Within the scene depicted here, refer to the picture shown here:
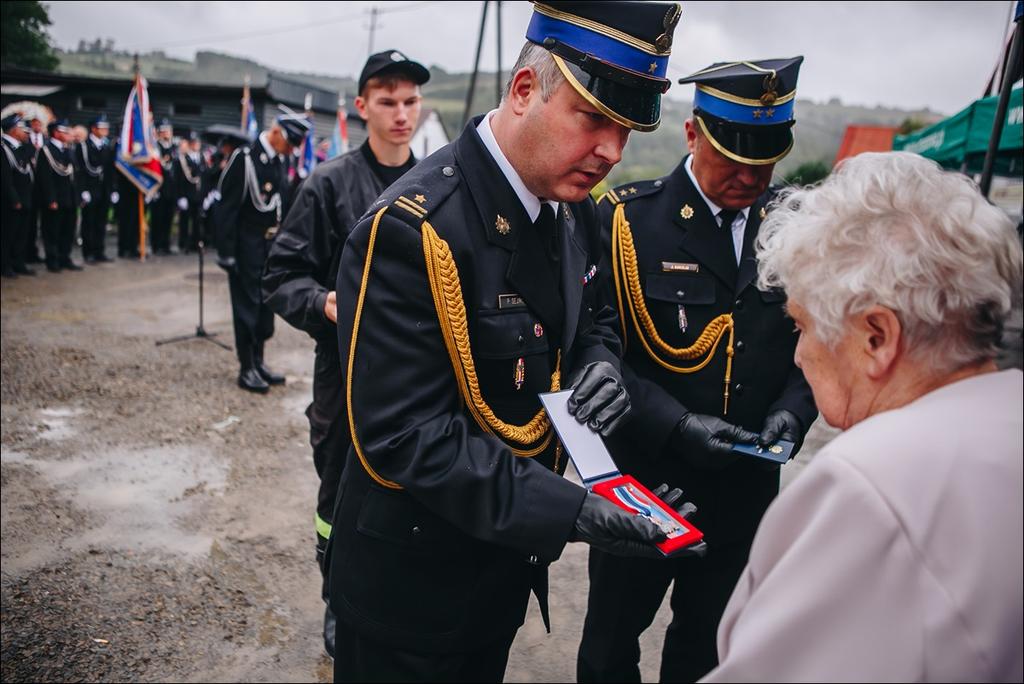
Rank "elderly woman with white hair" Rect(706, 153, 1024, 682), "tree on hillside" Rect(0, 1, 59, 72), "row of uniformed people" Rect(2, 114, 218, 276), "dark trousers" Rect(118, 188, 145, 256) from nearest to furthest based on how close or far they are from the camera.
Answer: "elderly woman with white hair" Rect(706, 153, 1024, 682) → "row of uniformed people" Rect(2, 114, 218, 276) → "dark trousers" Rect(118, 188, 145, 256) → "tree on hillside" Rect(0, 1, 59, 72)

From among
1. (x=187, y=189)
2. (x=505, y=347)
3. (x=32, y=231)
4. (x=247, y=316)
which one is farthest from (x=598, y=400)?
(x=187, y=189)

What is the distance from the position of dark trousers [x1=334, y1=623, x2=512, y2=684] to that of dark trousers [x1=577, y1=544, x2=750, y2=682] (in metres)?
0.69

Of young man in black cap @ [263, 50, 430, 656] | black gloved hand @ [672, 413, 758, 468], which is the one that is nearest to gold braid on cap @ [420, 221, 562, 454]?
black gloved hand @ [672, 413, 758, 468]

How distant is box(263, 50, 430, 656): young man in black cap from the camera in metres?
3.27

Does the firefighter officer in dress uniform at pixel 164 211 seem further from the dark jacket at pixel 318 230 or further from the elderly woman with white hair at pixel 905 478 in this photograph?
the elderly woman with white hair at pixel 905 478

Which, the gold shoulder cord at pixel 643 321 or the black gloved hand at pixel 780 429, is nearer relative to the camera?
the black gloved hand at pixel 780 429

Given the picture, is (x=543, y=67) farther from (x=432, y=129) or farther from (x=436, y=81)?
(x=436, y=81)

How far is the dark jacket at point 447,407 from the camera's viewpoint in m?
1.65

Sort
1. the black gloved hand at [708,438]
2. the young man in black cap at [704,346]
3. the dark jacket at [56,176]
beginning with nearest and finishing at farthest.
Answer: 1. the black gloved hand at [708,438]
2. the young man in black cap at [704,346]
3. the dark jacket at [56,176]

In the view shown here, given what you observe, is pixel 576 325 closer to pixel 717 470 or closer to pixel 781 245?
pixel 781 245

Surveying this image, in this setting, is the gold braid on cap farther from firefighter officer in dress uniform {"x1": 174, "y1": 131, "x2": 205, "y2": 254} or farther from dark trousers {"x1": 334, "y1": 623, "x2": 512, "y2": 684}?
firefighter officer in dress uniform {"x1": 174, "y1": 131, "x2": 205, "y2": 254}

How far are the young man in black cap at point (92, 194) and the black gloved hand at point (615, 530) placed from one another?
14.2 meters

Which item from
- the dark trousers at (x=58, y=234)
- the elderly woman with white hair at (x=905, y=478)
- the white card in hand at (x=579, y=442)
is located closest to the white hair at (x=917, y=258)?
the elderly woman with white hair at (x=905, y=478)

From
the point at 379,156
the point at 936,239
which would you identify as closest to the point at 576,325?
the point at 936,239
